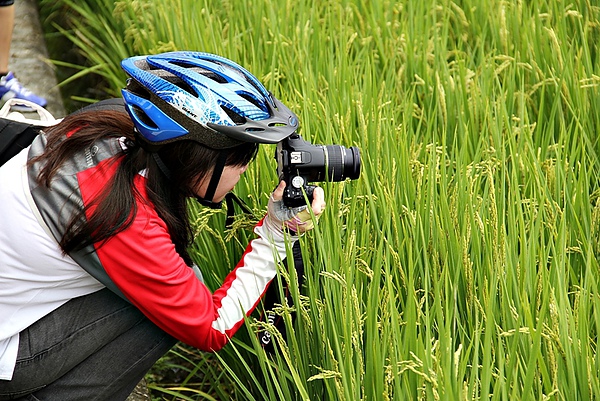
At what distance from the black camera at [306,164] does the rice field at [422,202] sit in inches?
3.0

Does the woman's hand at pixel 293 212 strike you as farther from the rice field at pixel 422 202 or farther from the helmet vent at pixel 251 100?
the helmet vent at pixel 251 100

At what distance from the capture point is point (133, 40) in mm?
3004

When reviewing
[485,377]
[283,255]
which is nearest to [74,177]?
[283,255]

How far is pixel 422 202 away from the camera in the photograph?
1.65 metres

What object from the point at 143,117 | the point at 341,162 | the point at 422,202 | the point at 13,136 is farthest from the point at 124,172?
the point at 422,202

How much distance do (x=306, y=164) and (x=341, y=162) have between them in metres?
0.08

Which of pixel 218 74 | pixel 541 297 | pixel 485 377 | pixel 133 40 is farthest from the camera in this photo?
pixel 133 40

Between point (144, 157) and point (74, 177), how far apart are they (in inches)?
5.4

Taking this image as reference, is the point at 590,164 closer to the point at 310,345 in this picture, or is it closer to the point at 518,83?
the point at 518,83

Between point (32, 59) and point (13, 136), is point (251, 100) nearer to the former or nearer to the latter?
point (13, 136)

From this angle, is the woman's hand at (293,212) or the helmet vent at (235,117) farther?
the woman's hand at (293,212)

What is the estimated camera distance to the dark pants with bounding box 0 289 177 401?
1.53 meters

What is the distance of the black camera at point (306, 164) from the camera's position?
1.56 meters

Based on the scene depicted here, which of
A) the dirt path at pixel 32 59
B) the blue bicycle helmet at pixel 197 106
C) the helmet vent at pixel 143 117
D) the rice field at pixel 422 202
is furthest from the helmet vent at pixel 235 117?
the dirt path at pixel 32 59
